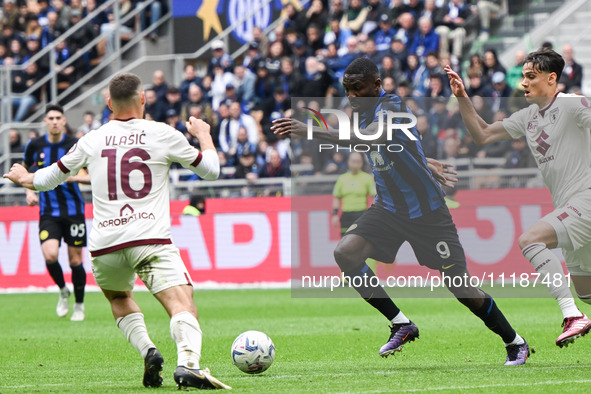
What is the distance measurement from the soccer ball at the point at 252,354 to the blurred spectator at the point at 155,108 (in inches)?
580

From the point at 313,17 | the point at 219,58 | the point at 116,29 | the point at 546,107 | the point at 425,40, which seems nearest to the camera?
the point at 546,107

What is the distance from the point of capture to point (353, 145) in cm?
811

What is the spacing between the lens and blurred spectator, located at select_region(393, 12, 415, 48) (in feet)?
69.1

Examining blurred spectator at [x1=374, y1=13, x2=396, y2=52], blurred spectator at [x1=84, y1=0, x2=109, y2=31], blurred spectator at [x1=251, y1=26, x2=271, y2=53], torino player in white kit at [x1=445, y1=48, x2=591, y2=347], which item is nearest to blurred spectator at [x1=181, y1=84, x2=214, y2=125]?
blurred spectator at [x1=251, y1=26, x2=271, y2=53]

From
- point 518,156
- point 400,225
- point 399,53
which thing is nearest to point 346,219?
point 518,156

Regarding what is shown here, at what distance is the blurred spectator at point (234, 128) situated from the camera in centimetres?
2091

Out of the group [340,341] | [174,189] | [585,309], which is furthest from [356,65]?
[174,189]

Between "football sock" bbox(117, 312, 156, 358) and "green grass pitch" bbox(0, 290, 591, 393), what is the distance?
11.4 inches

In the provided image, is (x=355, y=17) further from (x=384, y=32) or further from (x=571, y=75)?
(x=571, y=75)

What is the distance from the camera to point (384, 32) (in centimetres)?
2152

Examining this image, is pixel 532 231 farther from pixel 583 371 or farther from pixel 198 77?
pixel 198 77

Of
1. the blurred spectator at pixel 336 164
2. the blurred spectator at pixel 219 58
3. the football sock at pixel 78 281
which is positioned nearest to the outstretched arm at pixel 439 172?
the football sock at pixel 78 281

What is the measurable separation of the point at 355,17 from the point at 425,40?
2157 millimetres

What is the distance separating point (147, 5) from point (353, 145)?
19.6 metres
